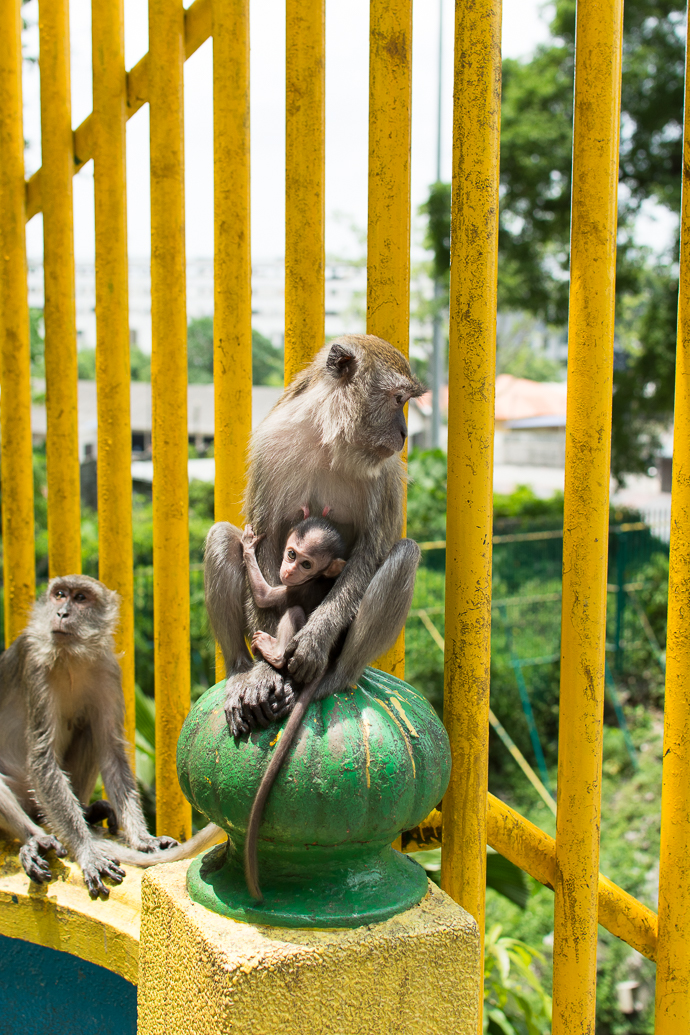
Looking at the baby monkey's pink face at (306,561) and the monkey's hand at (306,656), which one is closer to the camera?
the monkey's hand at (306,656)

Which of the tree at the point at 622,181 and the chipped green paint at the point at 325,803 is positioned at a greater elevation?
the tree at the point at 622,181

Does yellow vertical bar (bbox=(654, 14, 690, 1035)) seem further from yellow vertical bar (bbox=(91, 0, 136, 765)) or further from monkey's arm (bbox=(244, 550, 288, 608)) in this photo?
yellow vertical bar (bbox=(91, 0, 136, 765))

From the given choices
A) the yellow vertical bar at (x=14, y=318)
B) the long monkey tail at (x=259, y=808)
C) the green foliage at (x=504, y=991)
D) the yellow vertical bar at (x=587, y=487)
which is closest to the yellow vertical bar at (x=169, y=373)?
the yellow vertical bar at (x=14, y=318)

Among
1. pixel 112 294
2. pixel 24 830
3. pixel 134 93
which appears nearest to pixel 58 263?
pixel 112 294

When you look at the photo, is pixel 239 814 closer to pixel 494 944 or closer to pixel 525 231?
pixel 494 944

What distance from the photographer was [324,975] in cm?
129

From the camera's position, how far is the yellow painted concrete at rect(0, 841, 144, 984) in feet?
6.44

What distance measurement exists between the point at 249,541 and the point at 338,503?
228 millimetres

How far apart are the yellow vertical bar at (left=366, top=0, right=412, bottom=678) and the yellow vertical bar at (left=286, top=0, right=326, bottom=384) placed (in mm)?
182

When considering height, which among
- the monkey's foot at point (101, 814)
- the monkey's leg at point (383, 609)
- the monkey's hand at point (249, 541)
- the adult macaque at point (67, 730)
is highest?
the monkey's hand at point (249, 541)

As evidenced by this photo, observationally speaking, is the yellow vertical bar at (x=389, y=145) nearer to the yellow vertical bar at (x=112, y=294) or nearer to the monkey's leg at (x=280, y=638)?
the monkey's leg at (x=280, y=638)

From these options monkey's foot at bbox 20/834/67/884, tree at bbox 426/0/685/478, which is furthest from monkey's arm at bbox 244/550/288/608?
tree at bbox 426/0/685/478

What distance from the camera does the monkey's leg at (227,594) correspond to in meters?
1.96

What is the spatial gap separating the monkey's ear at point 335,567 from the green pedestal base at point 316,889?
0.61m
